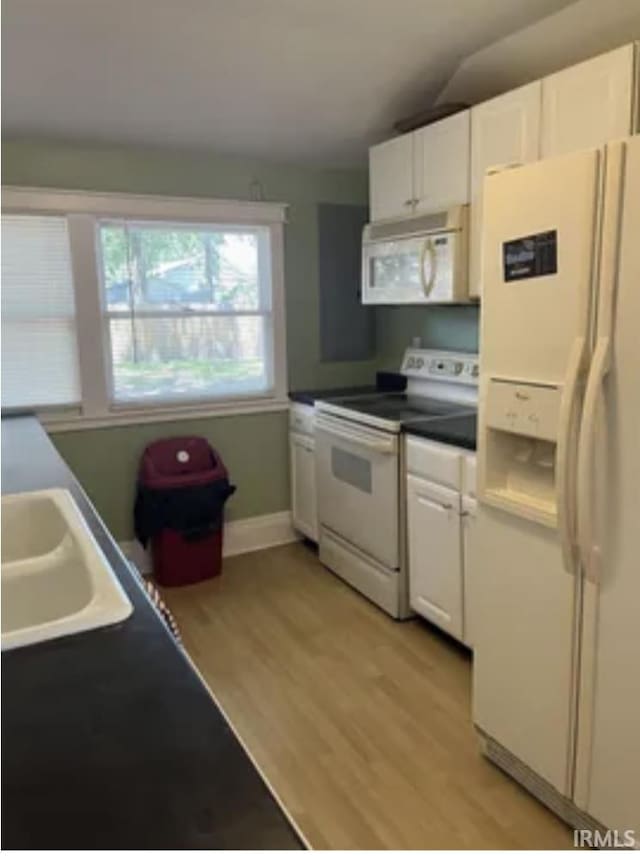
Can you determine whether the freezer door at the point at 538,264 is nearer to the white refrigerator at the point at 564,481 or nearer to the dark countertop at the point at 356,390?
the white refrigerator at the point at 564,481

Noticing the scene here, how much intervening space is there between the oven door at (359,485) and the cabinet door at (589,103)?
1.37 m

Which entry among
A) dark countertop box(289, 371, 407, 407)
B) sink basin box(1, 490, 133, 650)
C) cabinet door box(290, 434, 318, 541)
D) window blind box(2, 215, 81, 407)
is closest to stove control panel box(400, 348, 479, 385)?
dark countertop box(289, 371, 407, 407)

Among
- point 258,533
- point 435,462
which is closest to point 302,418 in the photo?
point 258,533

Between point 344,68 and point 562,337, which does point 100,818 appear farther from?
point 344,68

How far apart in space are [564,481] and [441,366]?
1933 mm

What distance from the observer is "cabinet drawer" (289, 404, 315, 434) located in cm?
376

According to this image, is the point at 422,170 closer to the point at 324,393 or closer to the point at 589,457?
the point at 324,393

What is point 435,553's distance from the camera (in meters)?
2.75

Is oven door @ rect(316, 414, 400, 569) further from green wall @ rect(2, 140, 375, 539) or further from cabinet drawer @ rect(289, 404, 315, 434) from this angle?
green wall @ rect(2, 140, 375, 539)

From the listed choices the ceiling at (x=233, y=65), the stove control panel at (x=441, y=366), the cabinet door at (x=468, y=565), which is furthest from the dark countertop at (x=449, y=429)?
the ceiling at (x=233, y=65)

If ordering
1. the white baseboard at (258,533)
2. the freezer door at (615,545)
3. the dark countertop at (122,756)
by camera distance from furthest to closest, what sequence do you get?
the white baseboard at (258,533)
the freezer door at (615,545)
the dark countertop at (122,756)

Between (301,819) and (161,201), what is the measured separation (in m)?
2.98

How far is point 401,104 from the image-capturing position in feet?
10.4

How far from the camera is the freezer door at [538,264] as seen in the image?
1.59 m
